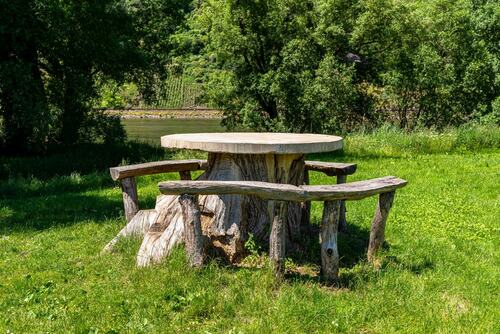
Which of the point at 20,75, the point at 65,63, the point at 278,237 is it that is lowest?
the point at 278,237

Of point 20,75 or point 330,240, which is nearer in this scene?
point 330,240

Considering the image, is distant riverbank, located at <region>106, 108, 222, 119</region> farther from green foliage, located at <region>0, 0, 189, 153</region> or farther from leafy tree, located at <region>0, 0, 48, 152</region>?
leafy tree, located at <region>0, 0, 48, 152</region>

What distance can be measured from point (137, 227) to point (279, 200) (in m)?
1.99

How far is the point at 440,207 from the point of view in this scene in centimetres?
813

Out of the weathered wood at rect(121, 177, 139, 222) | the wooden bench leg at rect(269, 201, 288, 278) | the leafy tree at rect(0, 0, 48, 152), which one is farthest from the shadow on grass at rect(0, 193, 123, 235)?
the leafy tree at rect(0, 0, 48, 152)

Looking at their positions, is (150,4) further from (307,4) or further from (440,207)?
(440,207)

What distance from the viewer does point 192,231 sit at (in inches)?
188

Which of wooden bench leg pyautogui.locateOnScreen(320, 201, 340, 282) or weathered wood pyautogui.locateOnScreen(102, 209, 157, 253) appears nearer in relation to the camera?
wooden bench leg pyautogui.locateOnScreen(320, 201, 340, 282)

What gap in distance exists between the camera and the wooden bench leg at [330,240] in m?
4.73

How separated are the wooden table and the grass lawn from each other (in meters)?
0.38

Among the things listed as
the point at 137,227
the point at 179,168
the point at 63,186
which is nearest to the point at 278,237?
the point at 137,227

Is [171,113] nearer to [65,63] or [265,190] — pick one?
[65,63]

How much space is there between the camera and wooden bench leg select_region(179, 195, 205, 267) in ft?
15.5

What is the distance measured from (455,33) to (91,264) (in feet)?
88.7
